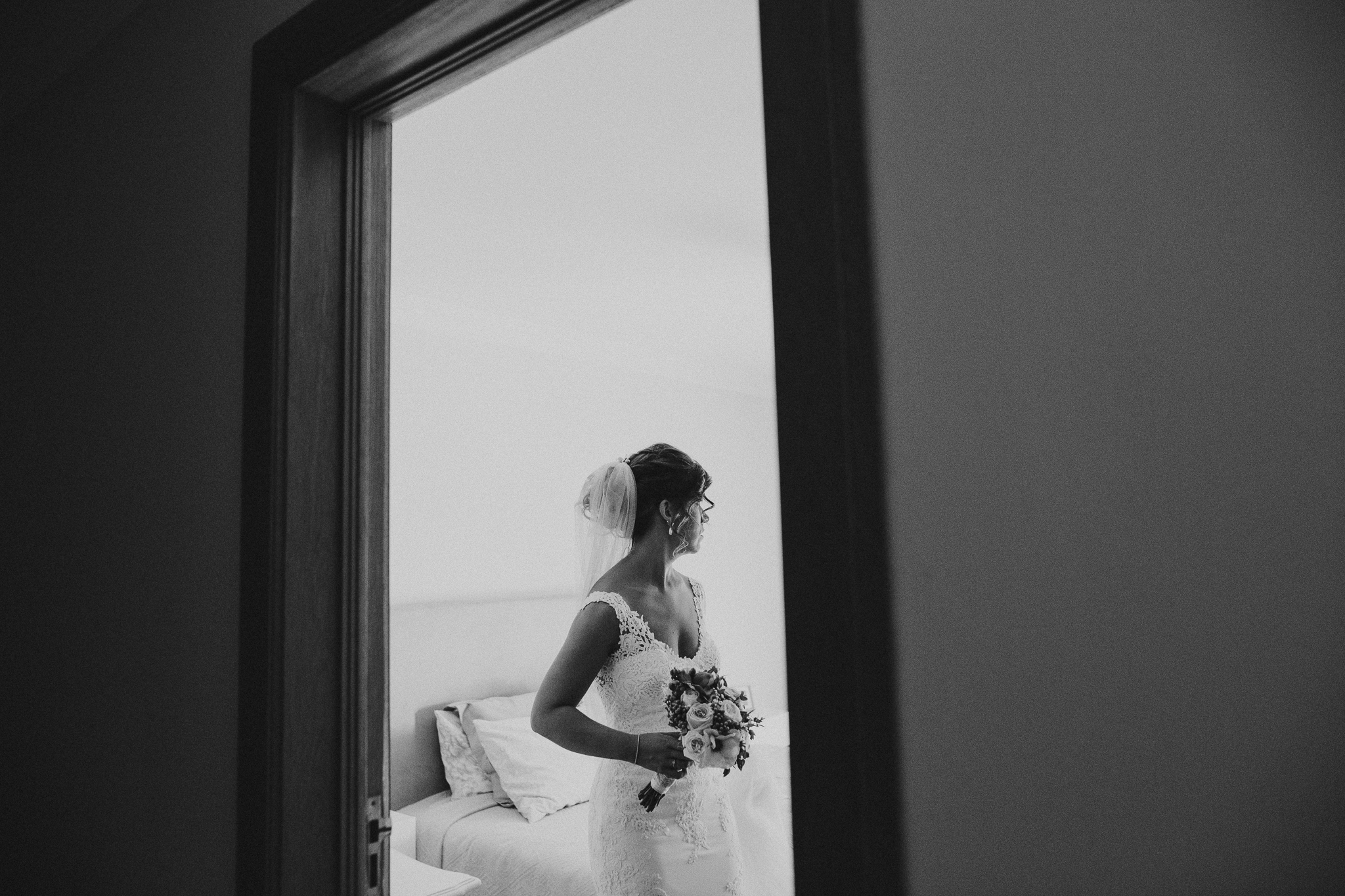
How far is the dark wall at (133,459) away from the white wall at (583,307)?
94 cm

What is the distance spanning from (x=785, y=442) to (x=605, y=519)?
6.14 ft

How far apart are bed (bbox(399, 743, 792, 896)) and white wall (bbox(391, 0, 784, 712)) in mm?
1154

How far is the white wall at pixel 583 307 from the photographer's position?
2.67 m

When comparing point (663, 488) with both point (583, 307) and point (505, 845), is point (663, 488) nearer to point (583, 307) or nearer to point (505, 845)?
point (505, 845)

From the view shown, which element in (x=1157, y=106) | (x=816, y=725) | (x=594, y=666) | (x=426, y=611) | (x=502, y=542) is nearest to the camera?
(x=1157, y=106)

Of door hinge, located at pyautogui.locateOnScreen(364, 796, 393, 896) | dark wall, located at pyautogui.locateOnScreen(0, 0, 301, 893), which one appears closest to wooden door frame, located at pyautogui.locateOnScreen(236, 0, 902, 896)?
door hinge, located at pyautogui.locateOnScreen(364, 796, 393, 896)

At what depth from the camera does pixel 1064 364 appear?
683 mm

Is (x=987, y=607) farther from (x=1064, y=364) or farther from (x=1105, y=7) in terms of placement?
(x=1105, y=7)

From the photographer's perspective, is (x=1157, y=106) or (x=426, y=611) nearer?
(x=1157, y=106)

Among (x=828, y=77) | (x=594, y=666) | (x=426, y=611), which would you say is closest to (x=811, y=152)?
(x=828, y=77)

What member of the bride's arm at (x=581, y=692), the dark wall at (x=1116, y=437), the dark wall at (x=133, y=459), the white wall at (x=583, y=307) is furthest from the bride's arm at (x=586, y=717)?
the dark wall at (x=1116, y=437)

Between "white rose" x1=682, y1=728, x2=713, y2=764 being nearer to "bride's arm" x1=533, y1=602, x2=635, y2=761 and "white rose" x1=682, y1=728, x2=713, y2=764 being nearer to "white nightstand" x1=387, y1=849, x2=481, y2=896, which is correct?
"bride's arm" x1=533, y1=602, x2=635, y2=761

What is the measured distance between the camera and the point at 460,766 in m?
4.14

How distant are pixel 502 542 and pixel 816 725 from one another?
4.34 m
